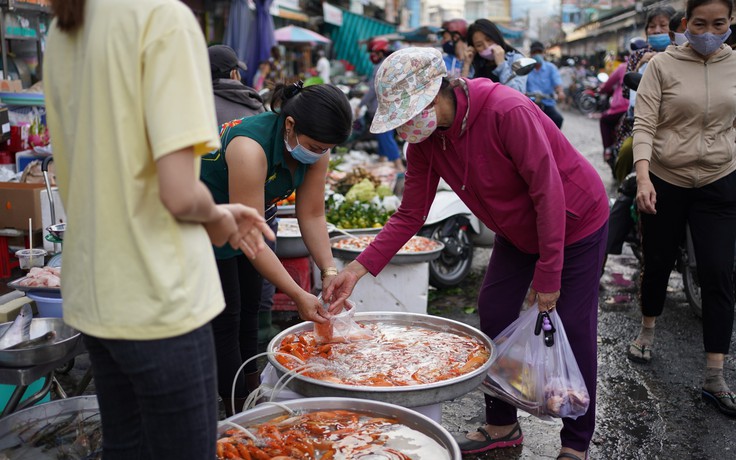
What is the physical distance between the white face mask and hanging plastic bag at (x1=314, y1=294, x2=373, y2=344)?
801mm

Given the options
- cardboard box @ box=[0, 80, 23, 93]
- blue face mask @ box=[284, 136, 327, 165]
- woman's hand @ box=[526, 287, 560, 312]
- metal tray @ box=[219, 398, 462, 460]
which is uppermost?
blue face mask @ box=[284, 136, 327, 165]

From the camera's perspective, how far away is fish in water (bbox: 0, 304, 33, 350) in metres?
2.62

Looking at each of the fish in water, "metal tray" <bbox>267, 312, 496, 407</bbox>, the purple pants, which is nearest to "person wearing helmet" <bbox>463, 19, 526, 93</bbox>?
the purple pants

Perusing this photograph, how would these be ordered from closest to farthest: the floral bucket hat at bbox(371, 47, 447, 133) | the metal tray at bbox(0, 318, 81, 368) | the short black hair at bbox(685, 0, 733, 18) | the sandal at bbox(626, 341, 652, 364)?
the metal tray at bbox(0, 318, 81, 368), the floral bucket hat at bbox(371, 47, 447, 133), the short black hair at bbox(685, 0, 733, 18), the sandal at bbox(626, 341, 652, 364)

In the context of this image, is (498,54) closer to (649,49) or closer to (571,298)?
(649,49)

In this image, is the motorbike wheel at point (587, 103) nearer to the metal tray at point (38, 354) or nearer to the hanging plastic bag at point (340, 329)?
the hanging plastic bag at point (340, 329)

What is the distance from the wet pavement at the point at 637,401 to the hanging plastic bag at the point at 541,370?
0.59 m

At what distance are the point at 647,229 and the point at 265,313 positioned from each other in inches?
90.7

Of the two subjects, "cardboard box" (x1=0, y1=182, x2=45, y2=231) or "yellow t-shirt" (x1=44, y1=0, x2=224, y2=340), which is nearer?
"yellow t-shirt" (x1=44, y1=0, x2=224, y2=340)

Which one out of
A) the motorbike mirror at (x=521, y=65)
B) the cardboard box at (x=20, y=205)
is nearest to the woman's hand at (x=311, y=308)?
the cardboard box at (x=20, y=205)

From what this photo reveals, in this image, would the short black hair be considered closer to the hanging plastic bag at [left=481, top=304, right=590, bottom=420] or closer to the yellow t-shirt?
the hanging plastic bag at [left=481, top=304, right=590, bottom=420]

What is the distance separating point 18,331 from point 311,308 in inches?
45.3

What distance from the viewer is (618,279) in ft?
21.1

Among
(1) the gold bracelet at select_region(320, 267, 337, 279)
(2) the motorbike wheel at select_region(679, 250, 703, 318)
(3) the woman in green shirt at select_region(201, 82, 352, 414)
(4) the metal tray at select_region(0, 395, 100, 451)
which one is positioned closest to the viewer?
(4) the metal tray at select_region(0, 395, 100, 451)
